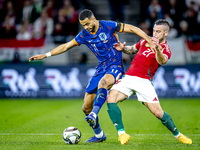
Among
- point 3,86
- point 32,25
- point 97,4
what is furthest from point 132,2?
point 3,86

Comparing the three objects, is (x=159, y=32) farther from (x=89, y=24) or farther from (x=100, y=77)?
(x=100, y=77)

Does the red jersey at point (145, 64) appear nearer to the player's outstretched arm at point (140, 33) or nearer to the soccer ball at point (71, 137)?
the player's outstretched arm at point (140, 33)

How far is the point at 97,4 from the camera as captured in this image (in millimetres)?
17531

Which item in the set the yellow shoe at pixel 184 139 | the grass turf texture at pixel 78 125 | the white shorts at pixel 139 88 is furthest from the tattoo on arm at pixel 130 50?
the yellow shoe at pixel 184 139

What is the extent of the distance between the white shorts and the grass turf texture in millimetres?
818

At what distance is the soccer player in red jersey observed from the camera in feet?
18.7

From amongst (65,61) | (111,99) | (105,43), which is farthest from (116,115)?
(65,61)

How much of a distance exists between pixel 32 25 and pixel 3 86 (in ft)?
10.7

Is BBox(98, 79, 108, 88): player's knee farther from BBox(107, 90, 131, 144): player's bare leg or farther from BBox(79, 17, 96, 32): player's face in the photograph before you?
BBox(79, 17, 96, 32): player's face

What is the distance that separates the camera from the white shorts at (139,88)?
579 cm

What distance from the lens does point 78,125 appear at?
823cm

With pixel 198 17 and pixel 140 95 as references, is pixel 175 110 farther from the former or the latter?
pixel 198 17

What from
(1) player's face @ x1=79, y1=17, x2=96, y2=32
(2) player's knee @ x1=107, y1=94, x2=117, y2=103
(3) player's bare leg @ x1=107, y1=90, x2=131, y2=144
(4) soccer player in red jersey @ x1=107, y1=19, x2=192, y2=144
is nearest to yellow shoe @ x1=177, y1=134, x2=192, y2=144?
(4) soccer player in red jersey @ x1=107, y1=19, x2=192, y2=144

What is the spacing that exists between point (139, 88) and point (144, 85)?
4.2 inches
